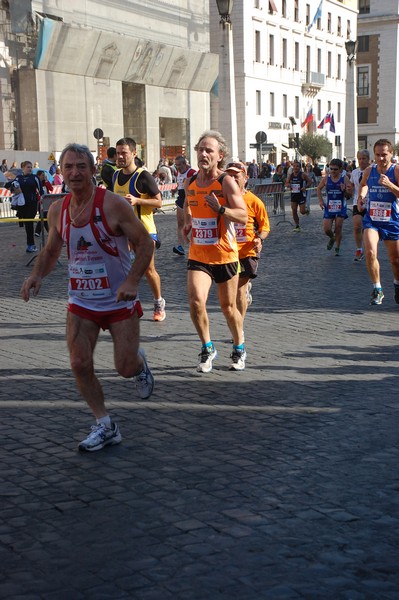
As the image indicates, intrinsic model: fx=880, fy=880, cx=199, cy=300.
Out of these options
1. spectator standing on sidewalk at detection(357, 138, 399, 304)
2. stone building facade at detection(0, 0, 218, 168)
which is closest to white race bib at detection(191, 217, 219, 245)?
spectator standing on sidewalk at detection(357, 138, 399, 304)

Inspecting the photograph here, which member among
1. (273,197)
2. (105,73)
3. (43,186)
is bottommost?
(273,197)

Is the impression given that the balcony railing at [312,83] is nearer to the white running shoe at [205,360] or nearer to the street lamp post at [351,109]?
the street lamp post at [351,109]

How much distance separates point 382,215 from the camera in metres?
10.1

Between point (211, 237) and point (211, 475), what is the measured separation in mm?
2696

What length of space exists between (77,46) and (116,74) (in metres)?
4.14

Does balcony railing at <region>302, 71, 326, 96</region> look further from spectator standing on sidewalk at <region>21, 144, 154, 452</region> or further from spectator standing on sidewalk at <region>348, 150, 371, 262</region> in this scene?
spectator standing on sidewalk at <region>21, 144, 154, 452</region>

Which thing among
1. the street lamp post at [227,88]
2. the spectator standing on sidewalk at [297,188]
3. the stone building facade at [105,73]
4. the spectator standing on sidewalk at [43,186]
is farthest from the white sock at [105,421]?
the stone building facade at [105,73]

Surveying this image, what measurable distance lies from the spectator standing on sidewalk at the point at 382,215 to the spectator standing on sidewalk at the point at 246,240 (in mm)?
1759

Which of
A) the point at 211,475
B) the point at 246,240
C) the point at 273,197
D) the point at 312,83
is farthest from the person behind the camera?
the point at 312,83

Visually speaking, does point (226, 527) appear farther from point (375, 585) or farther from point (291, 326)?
point (291, 326)

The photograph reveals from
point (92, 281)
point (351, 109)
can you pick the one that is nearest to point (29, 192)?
point (92, 281)

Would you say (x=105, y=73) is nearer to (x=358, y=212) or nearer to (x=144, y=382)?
(x=358, y=212)

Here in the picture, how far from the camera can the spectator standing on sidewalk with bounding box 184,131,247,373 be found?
6.78m

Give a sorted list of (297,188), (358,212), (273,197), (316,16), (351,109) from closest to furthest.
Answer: (358,212) → (297,188) → (273,197) → (351,109) → (316,16)
